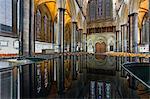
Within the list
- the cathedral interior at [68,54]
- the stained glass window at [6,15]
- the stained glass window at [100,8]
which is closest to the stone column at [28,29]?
the cathedral interior at [68,54]

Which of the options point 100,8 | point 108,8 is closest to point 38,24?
point 100,8

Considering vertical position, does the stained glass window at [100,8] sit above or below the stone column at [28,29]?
above

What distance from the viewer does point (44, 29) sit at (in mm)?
30516

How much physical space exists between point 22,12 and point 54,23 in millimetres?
23401

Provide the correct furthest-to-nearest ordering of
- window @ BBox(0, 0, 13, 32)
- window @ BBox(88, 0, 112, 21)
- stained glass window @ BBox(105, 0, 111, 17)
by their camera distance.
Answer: window @ BBox(88, 0, 112, 21) → stained glass window @ BBox(105, 0, 111, 17) → window @ BBox(0, 0, 13, 32)

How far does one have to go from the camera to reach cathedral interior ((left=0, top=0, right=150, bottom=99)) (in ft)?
6.41

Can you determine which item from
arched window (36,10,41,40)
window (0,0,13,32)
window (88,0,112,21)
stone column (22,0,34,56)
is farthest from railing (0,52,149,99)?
window (88,0,112,21)

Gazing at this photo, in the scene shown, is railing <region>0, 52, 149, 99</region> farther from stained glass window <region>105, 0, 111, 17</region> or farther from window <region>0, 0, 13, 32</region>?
stained glass window <region>105, 0, 111, 17</region>

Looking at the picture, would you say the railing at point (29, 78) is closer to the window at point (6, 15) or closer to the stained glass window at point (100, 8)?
the window at point (6, 15)

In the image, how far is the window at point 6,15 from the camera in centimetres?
1129

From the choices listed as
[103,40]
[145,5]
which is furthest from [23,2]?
[103,40]

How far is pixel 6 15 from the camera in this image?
11625 mm

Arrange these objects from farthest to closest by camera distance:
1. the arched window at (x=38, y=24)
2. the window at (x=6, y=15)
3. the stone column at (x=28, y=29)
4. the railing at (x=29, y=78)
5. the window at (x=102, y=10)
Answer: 1. the window at (x=102, y=10)
2. the arched window at (x=38, y=24)
3. the window at (x=6, y=15)
4. the stone column at (x=28, y=29)
5. the railing at (x=29, y=78)

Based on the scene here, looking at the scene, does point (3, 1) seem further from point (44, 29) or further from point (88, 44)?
point (88, 44)
